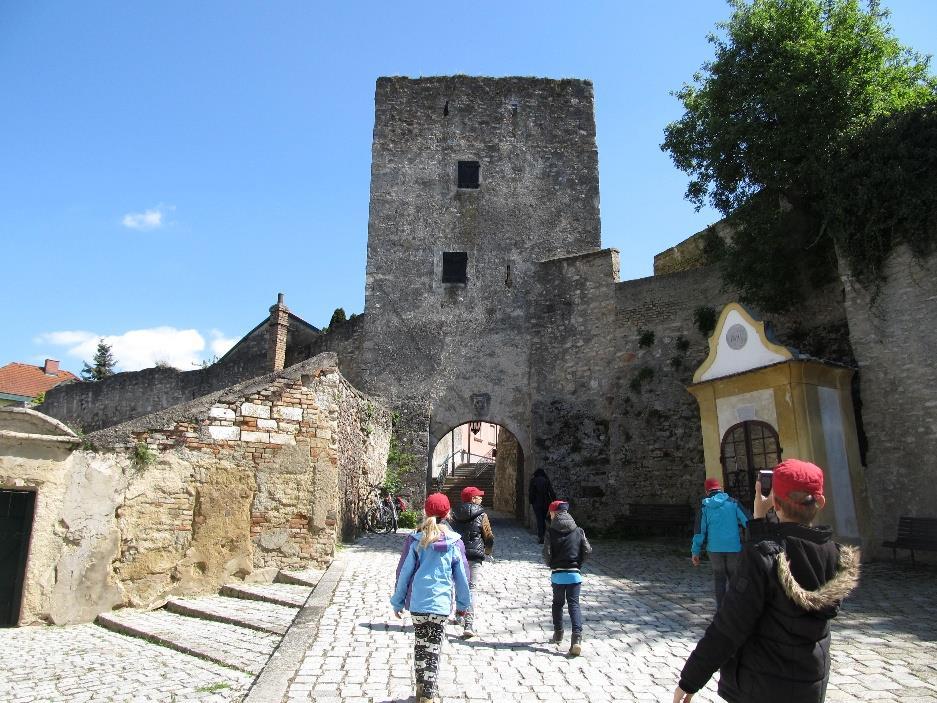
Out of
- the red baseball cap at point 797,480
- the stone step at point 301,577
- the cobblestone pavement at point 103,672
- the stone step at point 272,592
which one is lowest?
the cobblestone pavement at point 103,672

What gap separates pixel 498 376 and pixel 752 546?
1517 centimetres

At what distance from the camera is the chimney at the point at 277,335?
23172mm

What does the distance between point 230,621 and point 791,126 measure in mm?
12483

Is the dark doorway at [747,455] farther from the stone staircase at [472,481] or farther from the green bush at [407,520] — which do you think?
the stone staircase at [472,481]

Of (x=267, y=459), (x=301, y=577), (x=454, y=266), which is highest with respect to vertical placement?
(x=454, y=266)

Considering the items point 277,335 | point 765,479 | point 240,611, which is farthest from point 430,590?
point 277,335

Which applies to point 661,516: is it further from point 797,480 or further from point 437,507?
point 797,480

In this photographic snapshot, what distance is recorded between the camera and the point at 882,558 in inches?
420

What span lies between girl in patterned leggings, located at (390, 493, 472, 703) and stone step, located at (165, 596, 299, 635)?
2.35 meters

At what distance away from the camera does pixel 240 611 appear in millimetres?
7242

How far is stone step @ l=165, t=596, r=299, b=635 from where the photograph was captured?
A: 6629mm

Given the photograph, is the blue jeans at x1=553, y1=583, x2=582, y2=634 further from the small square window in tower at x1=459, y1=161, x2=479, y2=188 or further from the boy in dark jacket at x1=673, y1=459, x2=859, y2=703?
the small square window in tower at x1=459, y1=161, x2=479, y2=188

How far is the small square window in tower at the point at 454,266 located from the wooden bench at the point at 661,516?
7.82m

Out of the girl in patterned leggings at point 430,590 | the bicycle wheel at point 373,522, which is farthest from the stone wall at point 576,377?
the girl in patterned leggings at point 430,590
